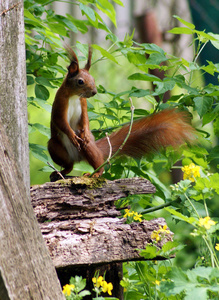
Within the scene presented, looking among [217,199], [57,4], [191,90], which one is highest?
[57,4]

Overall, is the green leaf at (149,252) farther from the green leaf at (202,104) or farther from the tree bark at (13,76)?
the green leaf at (202,104)

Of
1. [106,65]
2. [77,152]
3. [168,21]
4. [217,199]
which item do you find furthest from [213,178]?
[106,65]

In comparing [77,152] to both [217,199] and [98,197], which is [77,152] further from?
[217,199]

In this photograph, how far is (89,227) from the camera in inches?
64.0

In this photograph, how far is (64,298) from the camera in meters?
1.27

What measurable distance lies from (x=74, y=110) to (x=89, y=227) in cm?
73

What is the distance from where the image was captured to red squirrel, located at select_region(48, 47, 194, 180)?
205 centimetres

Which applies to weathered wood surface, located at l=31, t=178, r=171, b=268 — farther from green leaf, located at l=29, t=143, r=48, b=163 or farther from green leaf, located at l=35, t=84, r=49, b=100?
green leaf, located at l=35, t=84, r=49, b=100

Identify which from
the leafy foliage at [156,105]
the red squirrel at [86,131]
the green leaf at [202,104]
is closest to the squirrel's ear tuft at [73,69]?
the red squirrel at [86,131]

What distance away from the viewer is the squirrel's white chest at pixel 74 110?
2.14 metres

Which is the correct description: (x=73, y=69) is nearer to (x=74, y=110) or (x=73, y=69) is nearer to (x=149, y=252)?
(x=74, y=110)

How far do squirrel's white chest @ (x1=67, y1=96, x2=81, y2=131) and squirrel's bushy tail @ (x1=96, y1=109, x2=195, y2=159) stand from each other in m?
0.21

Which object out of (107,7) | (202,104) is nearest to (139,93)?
(202,104)

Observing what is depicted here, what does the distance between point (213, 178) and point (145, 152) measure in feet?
2.24
